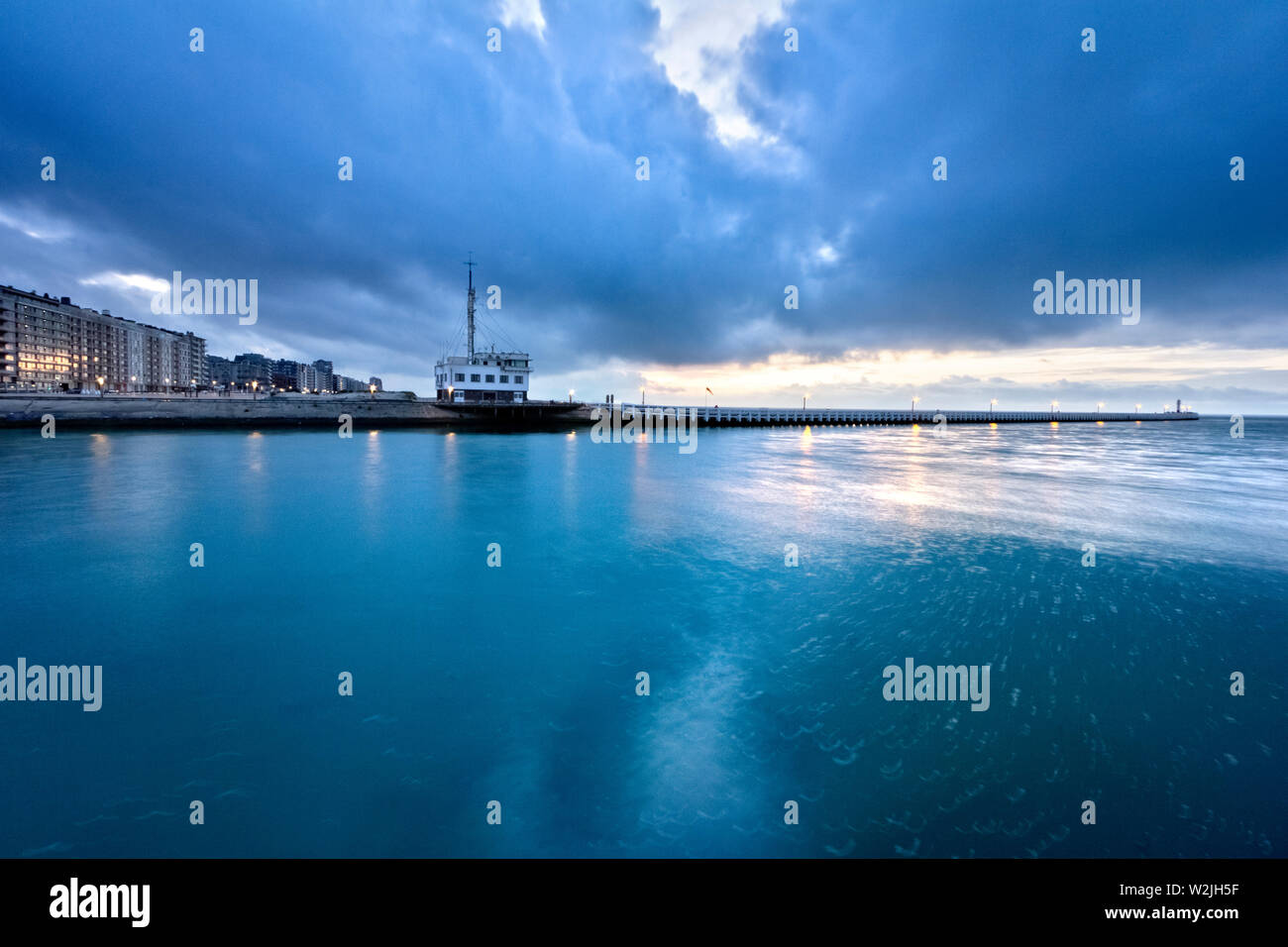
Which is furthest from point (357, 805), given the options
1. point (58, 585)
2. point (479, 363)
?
point (479, 363)

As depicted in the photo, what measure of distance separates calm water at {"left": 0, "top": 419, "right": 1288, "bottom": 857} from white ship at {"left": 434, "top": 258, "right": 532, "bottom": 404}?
49518 millimetres

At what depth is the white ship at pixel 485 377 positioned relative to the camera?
67.3 meters

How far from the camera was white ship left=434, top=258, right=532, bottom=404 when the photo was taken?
67312mm

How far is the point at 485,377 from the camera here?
67.9 metres

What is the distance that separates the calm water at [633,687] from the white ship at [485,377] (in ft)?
162

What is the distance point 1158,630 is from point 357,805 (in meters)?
13.9

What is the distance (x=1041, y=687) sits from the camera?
7711 millimetres
